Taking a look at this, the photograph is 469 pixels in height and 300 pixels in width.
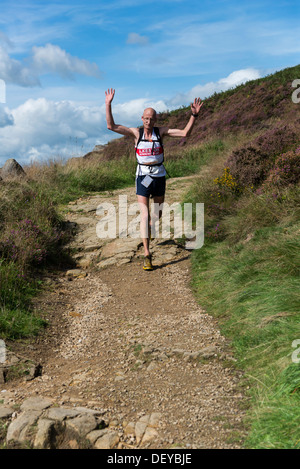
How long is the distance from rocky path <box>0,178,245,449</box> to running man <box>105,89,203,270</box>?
4.07 ft

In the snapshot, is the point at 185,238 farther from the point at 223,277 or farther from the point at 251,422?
the point at 251,422

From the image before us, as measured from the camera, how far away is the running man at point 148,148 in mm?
6559

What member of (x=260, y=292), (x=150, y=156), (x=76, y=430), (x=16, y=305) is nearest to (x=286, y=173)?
(x=150, y=156)

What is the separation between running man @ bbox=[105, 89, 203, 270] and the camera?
6.56m

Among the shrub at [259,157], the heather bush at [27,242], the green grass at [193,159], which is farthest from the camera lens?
the green grass at [193,159]

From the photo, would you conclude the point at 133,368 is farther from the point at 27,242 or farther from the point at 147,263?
the point at 27,242

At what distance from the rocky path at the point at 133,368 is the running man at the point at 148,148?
48.8 inches

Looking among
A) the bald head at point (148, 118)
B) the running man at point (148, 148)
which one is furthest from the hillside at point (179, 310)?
the bald head at point (148, 118)

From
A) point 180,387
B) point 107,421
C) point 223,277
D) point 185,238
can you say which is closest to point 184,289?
point 223,277

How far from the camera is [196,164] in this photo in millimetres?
15281

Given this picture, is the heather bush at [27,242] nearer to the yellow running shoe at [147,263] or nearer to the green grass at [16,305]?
the green grass at [16,305]

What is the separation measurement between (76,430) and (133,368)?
1.07 m

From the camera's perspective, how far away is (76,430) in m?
3.24
